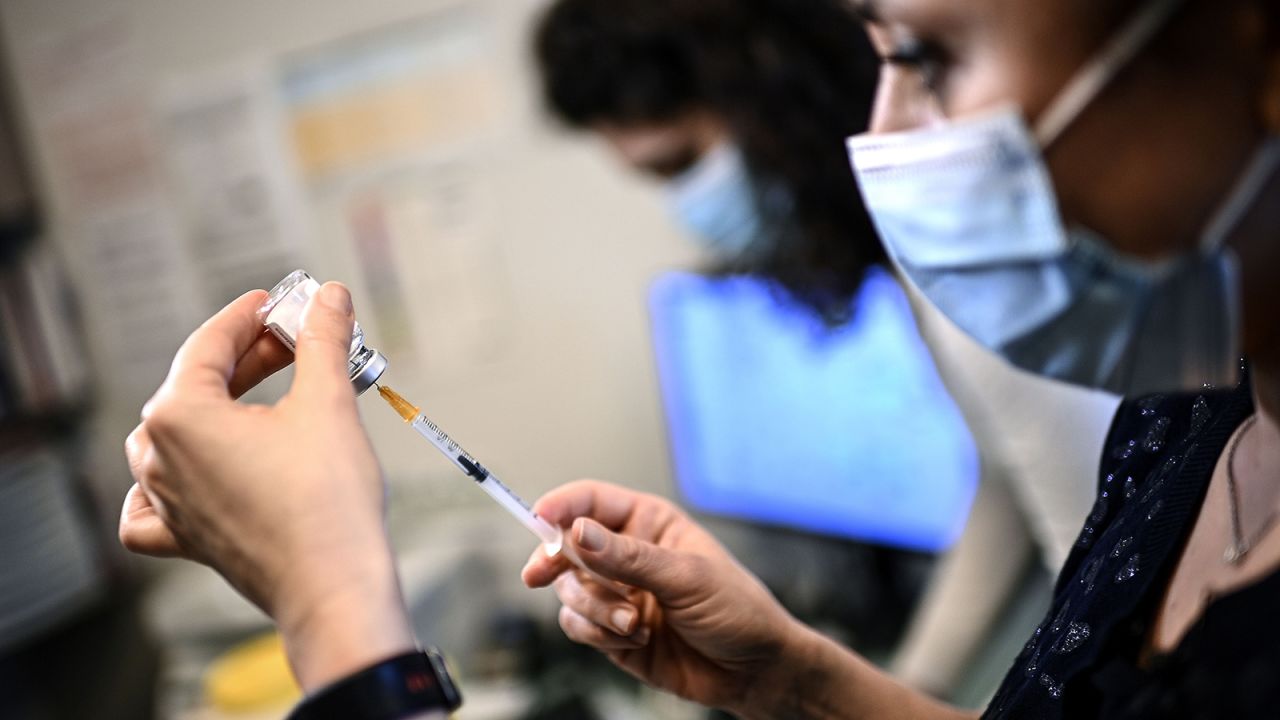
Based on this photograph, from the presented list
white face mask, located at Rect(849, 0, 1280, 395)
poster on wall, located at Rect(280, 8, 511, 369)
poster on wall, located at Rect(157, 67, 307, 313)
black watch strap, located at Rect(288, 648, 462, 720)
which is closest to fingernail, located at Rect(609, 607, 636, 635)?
black watch strap, located at Rect(288, 648, 462, 720)

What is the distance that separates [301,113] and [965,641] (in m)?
1.71

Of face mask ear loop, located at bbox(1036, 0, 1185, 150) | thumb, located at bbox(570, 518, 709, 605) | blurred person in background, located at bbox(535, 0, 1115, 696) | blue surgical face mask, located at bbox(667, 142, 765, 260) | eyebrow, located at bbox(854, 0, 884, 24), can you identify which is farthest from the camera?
blue surgical face mask, located at bbox(667, 142, 765, 260)

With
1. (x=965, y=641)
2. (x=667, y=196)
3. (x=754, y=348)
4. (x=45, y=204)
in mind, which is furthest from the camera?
(x=45, y=204)

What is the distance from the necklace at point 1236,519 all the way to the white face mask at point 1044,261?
11cm

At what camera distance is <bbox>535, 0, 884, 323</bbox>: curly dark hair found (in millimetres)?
1205

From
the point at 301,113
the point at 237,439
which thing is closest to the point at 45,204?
the point at 301,113

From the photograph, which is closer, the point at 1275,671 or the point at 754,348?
the point at 1275,671

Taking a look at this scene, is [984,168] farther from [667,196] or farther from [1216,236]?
[667,196]

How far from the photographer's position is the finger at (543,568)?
72cm

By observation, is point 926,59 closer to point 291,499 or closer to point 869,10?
point 869,10

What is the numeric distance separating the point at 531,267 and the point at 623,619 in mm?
1222

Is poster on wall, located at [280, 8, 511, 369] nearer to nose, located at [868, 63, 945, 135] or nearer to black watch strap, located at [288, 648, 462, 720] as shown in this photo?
nose, located at [868, 63, 945, 135]

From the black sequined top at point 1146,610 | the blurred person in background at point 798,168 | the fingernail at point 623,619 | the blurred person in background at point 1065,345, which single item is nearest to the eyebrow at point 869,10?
the blurred person in background at point 1065,345

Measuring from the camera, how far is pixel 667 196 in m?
1.64
